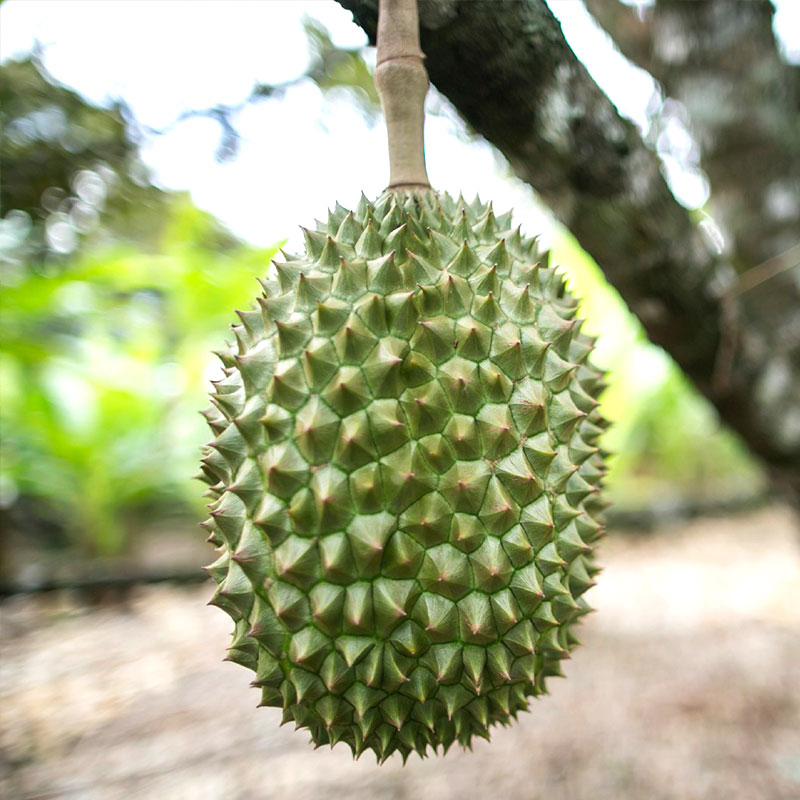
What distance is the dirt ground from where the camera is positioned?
141 cm

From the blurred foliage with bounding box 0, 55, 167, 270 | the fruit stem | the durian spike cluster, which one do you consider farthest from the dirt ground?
the fruit stem

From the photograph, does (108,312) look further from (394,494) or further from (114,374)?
(394,494)

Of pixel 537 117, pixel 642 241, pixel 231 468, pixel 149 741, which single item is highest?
pixel 537 117

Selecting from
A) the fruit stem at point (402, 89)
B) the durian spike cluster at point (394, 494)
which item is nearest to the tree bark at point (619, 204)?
the fruit stem at point (402, 89)

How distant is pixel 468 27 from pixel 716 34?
4.13ft

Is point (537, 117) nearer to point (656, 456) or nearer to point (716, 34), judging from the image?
point (716, 34)

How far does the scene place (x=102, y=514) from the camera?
2.92 meters

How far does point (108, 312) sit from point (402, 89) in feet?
9.63

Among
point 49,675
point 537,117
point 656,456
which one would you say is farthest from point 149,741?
point 656,456

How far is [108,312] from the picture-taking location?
3.53 metres

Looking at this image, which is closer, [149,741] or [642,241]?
[642,241]

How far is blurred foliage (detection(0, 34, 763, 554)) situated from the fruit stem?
840 millimetres

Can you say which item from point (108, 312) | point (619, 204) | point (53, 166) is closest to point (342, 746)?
point (619, 204)

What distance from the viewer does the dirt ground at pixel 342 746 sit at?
141 centimetres
